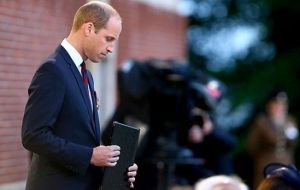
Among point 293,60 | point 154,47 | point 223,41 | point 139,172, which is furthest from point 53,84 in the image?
point 223,41

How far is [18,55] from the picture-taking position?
7609 mm

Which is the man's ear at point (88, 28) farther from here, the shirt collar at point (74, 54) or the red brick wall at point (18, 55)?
the red brick wall at point (18, 55)

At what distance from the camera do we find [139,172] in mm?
8211

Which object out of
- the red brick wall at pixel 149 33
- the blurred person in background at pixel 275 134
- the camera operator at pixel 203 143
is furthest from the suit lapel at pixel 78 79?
the blurred person in background at pixel 275 134

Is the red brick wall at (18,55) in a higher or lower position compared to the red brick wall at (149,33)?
lower

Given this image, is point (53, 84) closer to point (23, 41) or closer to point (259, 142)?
point (23, 41)

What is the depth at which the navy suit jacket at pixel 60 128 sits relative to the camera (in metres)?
4.04

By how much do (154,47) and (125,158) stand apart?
661cm

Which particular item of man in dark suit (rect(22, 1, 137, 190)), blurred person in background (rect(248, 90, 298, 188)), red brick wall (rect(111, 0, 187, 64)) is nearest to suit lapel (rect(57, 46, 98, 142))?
man in dark suit (rect(22, 1, 137, 190))

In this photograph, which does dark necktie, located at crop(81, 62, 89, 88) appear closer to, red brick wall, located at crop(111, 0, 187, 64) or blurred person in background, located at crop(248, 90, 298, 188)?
red brick wall, located at crop(111, 0, 187, 64)

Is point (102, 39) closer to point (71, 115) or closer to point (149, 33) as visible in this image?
point (71, 115)

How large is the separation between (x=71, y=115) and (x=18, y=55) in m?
3.57

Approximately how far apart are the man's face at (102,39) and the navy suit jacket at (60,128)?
0.38 feet

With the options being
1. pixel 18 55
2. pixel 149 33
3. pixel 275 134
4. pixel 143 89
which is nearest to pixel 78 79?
pixel 18 55
